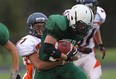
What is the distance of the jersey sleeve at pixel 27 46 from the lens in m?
7.43

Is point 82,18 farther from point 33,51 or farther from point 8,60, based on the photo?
point 8,60

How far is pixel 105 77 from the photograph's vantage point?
14266 mm

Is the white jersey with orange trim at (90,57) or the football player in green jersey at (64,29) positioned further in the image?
the white jersey with orange trim at (90,57)

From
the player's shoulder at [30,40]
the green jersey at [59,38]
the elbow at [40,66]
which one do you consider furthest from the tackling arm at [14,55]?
the elbow at [40,66]

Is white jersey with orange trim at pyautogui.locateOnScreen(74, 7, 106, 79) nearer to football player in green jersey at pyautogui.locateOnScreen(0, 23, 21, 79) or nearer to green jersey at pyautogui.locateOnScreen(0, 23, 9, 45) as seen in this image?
football player in green jersey at pyautogui.locateOnScreen(0, 23, 21, 79)

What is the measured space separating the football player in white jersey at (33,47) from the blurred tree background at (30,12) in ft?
58.2

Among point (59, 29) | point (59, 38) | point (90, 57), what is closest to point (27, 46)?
point (59, 38)

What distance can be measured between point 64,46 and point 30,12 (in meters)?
22.3

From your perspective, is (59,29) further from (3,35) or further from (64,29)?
(3,35)

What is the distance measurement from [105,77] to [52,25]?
740 cm

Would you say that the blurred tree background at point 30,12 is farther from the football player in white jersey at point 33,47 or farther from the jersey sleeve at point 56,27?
the jersey sleeve at point 56,27

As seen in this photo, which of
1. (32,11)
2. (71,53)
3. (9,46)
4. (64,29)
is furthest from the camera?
(32,11)

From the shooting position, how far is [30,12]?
1151 inches

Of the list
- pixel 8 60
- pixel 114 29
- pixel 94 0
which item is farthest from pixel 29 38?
pixel 114 29
